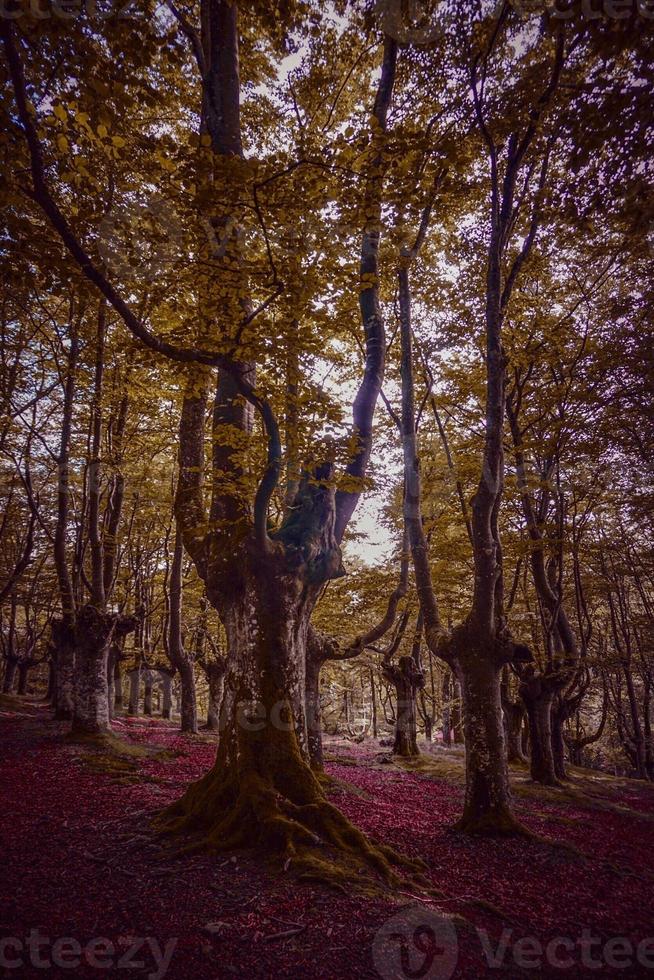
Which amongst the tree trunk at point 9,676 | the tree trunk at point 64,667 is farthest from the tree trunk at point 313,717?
the tree trunk at point 9,676

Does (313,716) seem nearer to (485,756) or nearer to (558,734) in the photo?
(485,756)

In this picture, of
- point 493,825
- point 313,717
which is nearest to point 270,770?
point 493,825

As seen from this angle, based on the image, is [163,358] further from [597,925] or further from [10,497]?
[10,497]

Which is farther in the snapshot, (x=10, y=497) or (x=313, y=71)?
(x=10, y=497)

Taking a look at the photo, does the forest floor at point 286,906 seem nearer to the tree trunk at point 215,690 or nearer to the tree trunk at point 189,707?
the tree trunk at point 189,707

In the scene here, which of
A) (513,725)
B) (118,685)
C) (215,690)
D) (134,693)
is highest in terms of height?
(215,690)

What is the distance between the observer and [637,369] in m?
10.9

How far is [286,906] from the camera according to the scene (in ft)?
14.5

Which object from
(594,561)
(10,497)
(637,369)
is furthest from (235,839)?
(594,561)

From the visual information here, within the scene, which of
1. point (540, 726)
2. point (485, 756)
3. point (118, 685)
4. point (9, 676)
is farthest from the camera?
point (118, 685)

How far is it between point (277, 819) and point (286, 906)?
3.74 feet

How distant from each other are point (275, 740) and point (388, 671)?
42.9 feet

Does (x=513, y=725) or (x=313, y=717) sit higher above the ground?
(x=313, y=717)

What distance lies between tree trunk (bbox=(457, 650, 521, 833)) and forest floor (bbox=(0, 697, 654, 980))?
0.41m
